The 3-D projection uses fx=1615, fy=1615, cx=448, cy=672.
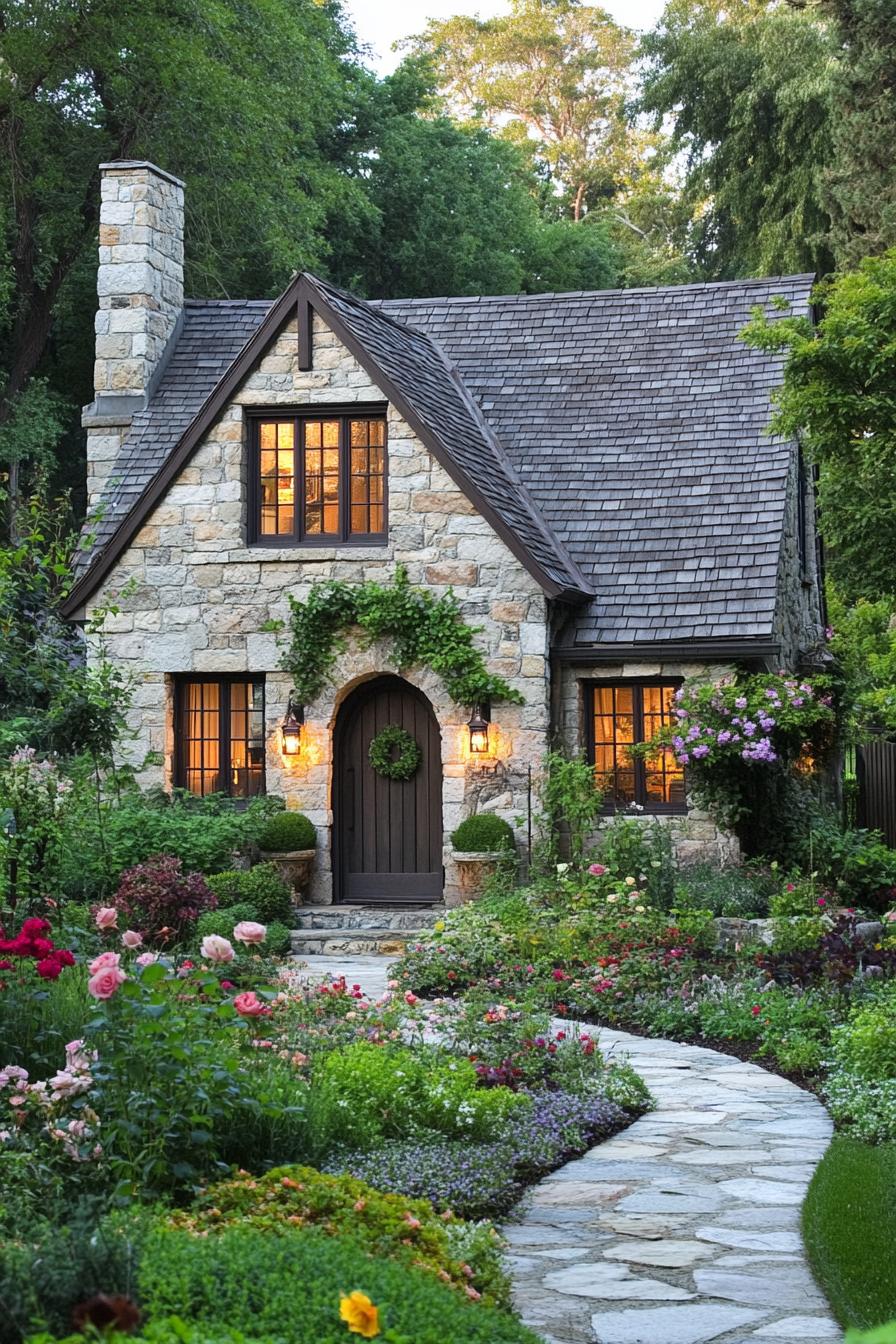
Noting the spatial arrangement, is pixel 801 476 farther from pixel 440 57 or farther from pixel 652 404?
pixel 440 57

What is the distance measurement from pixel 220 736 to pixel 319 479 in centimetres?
281

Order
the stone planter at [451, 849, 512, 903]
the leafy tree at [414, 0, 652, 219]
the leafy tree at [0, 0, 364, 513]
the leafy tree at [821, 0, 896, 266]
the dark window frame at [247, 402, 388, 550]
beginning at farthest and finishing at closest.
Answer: the leafy tree at [414, 0, 652, 219] → the leafy tree at [821, 0, 896, 266] → the leafy tree at [0, 0, 364, 513] → the dark window frame at [247, 402, 388, 550] → the stone planter at [451, 849, 512, 903]

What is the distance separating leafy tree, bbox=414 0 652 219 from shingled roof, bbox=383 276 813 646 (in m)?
27.1

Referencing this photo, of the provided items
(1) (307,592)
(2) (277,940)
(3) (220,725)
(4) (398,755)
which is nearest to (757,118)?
(1) (307,592)

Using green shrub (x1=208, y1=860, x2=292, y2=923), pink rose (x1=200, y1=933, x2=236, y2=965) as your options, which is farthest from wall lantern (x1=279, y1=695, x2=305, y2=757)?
pink rose (x1=200, y1=933, x2=236, y2=965)

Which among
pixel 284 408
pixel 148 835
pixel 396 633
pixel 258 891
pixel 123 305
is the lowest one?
pixel 258 891

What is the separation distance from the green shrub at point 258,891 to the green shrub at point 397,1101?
711 cm

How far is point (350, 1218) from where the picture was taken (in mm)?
4938

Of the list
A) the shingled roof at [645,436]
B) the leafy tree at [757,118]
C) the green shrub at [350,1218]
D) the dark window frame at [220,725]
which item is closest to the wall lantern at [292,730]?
the dark window frame at [220,725]

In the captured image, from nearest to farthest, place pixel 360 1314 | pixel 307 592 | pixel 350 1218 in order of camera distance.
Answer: pixel 360 1314
pixel 350 1218
pixel 307 592

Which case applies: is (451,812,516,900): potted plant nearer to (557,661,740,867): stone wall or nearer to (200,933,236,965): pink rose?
(557,661,740,867): stone wall

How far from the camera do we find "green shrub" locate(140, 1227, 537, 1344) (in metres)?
3.88

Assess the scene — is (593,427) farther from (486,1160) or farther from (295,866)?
(486,1160)

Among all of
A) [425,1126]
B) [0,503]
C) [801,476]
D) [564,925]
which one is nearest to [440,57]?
[0,503]
